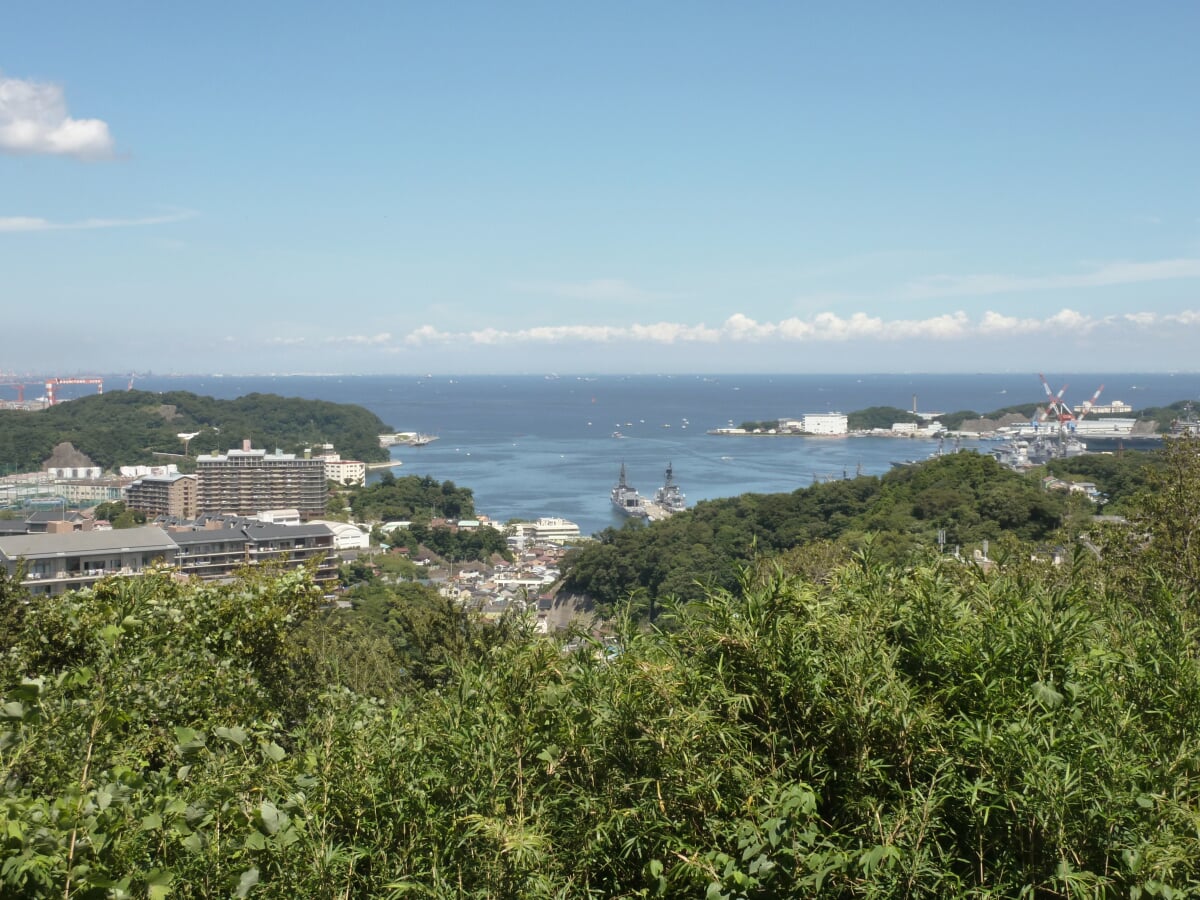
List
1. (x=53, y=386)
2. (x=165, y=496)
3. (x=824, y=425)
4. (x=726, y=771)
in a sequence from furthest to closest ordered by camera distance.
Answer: (x=53, y=386)
(x=824, y=425)
(x=165, y=496)
(x=726, y=771)

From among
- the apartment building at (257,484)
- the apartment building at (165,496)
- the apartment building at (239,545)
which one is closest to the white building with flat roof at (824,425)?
the apartment building at (257,484)

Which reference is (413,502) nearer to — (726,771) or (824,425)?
(726,771)

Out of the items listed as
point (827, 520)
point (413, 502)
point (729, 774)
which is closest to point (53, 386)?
point (413, 502)

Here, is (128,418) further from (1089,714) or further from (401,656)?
(1089,714)

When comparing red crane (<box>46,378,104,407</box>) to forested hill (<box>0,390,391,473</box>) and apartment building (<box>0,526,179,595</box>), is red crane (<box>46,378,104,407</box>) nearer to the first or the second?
forested hill (<box>0,390,391,473</box>)

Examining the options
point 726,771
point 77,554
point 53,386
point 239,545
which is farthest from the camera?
point 53,386

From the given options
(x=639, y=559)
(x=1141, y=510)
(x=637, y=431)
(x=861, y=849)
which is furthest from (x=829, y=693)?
(x=637, y=431)

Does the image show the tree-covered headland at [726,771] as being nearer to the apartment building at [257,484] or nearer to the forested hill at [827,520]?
the forested hill at [827,520]
